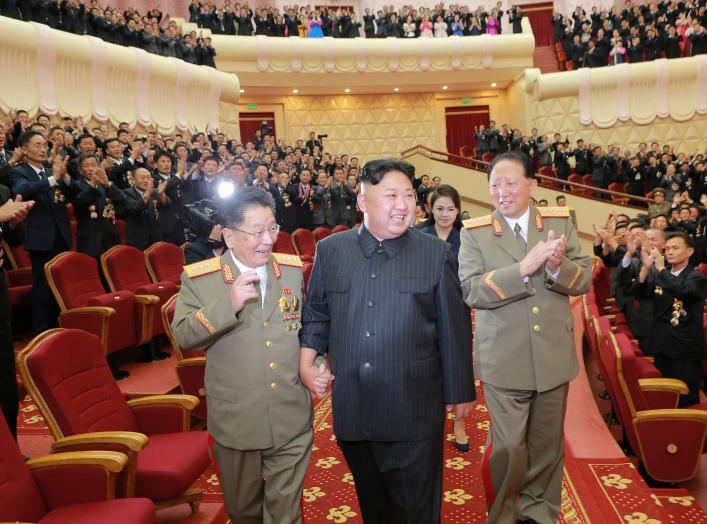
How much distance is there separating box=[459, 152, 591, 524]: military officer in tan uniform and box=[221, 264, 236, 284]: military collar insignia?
0.70 metres

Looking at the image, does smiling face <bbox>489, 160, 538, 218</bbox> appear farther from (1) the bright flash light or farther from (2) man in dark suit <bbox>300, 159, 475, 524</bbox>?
(1) the bright flash light

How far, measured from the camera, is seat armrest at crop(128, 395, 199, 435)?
93.4 inches

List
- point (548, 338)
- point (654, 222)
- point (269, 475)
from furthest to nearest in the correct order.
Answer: point (654, 222) < point (548, 338) < point (269, 475)

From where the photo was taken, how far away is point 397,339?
1495mm

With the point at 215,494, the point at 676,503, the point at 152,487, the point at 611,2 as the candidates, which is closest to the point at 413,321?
the point at 152,487

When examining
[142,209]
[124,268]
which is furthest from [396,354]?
[142,209]

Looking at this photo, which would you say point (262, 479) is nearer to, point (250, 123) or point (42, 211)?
point (42, 211)

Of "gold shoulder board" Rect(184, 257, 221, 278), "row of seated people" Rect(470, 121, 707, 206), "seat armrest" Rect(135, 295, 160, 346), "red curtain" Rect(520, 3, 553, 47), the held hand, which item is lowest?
"seat armrest" Rect(135, 295, 160, 346)

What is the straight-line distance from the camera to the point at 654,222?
502 cm

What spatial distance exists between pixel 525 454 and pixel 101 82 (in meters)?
8.85

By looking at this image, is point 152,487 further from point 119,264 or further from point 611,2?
point 611,2

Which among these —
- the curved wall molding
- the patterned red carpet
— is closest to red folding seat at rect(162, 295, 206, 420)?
the patterned red carpet

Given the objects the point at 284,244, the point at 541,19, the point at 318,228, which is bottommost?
the point at 284,244

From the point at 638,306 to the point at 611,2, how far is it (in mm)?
14734
